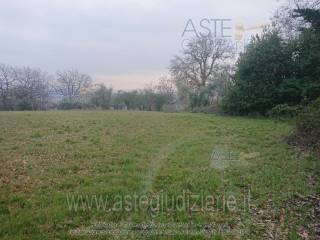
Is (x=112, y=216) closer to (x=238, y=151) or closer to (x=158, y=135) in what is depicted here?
(x=238, y=151)

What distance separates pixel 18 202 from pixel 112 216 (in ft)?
4.64

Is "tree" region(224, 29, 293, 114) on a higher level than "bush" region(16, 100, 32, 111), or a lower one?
higher

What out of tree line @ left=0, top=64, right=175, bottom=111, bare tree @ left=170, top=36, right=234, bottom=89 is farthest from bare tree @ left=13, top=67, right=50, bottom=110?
bare tree @ left=170, top=36, right=234, bottom=89

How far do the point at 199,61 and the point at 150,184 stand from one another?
26.1 meters

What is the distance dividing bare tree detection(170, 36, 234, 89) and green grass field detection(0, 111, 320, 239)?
20.9 meters

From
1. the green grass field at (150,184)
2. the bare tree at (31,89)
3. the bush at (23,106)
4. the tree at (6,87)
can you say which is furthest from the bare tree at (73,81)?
the green grass field at (150,184)

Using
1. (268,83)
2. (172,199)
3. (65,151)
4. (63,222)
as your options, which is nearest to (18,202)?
(63,222)

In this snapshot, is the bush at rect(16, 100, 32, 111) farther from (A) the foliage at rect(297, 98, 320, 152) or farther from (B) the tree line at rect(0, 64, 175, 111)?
(A) the foliage at rect(297, 98, 320, 152)

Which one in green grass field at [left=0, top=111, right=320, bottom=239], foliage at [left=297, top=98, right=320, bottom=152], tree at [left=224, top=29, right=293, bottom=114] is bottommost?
green grass field at [left=0, top=111, right=320, bottom=239]

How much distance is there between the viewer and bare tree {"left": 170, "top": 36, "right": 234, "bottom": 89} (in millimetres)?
29141

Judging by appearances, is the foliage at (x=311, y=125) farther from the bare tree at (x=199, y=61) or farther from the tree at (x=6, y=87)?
the tree at (x=6, y=87)

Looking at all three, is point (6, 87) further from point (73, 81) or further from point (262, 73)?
point (262, 73)

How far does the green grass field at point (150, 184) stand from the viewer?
3979 mm

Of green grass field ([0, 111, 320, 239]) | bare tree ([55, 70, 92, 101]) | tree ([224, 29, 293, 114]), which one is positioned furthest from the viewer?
bare tree ([55, 70, 92, 101])
